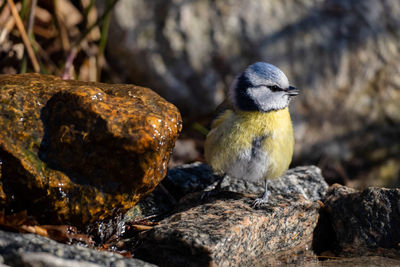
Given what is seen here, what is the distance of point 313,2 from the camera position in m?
5.13

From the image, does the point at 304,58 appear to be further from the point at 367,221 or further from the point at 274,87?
the point at 367,221

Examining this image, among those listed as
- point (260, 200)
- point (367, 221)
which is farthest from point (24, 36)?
point (367, 221)

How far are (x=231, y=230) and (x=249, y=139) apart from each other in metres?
0.73

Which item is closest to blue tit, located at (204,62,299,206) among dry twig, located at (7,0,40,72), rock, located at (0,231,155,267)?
rock, located at (0,231,155,267)

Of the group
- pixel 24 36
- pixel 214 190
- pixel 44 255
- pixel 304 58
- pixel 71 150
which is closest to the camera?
pixel 44 255

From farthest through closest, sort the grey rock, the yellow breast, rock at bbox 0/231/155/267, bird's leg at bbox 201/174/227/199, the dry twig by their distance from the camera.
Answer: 1. the dry twig
2. the grey rock
3. bird's leg at bbox 201/174/227/199
4. the yellow breast
5. rock at bbox 0/231/155/267

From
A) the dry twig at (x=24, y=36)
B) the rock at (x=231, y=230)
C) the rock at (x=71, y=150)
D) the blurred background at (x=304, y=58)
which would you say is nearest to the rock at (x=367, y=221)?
the rock at (x=231, y=230)

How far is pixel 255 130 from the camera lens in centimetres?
346

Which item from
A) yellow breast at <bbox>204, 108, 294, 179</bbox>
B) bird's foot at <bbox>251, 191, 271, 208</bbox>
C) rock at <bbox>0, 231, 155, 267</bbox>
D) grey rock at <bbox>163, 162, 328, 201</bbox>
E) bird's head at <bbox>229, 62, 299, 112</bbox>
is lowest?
grey rock at <bbox>163, 162, 328, 201</bbox>

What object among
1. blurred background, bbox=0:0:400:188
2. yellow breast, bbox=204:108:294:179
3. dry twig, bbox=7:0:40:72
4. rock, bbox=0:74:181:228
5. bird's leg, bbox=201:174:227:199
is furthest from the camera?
blurred background, bbox=0:0:400:188

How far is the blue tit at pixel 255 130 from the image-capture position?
11.3 feet

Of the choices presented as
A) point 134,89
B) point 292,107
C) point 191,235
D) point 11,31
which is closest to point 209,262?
point 191,235

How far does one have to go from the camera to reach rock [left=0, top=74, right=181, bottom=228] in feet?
9.30

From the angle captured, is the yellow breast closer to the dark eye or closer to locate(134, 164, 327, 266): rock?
the dark eye
